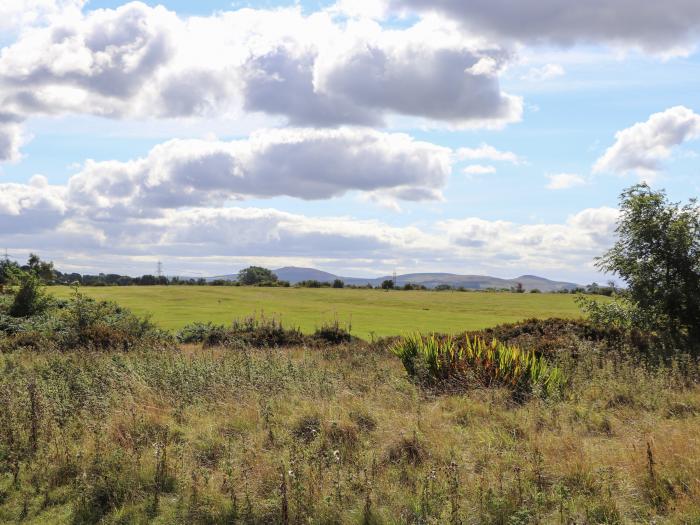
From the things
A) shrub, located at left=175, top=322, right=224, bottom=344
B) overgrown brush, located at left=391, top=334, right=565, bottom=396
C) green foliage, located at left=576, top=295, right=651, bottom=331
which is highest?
green foliage, located at left=576, top=295, right=651, bottom=331

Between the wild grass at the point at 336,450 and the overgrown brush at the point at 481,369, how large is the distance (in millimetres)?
416

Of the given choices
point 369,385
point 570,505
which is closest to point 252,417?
point 369,385

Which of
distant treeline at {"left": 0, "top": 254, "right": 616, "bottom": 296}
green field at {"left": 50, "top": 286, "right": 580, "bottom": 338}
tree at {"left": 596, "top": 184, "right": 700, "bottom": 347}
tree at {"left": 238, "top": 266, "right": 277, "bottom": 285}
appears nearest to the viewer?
tree at {"left": 596, "top": 184, "right": 700, "bottom": 347}

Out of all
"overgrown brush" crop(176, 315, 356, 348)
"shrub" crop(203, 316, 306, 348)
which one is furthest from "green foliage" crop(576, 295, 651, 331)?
"shrub" crop(203, 316, 306, 348)

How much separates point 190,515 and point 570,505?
4.18 m

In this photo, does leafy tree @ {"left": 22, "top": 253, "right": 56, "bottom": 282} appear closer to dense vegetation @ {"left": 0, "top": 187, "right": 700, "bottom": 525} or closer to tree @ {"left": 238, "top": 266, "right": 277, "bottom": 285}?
dense vegetation @ {"left": 0, "top": 187, "right": 700, "bottom": 525}

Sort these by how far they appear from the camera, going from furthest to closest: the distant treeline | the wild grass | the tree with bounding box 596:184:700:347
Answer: the distant treeline → the tree with bounding box 596:184:700:347 → the wild grass

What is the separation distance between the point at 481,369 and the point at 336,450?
510cm

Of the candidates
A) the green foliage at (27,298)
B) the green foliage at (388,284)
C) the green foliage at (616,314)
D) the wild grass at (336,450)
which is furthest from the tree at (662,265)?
the green foliage at (388,284)

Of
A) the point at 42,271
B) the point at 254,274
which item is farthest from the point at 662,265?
the point at 254,274

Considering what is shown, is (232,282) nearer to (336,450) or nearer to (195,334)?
(195,334)

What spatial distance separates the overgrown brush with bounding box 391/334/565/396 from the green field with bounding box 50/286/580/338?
9.34 meters

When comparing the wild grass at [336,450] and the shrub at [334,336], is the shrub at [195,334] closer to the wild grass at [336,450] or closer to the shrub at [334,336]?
the shrub at [334,336]

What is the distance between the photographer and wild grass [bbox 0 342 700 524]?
650 centimetres
